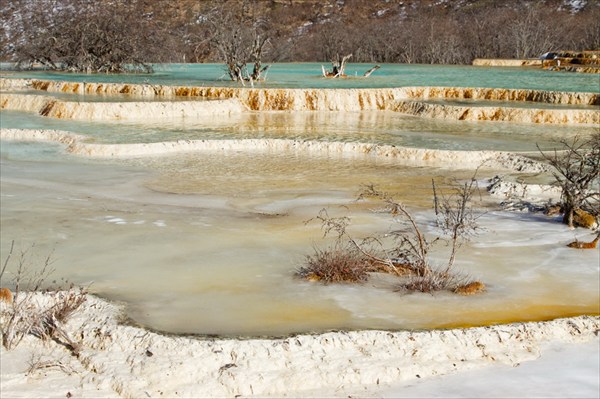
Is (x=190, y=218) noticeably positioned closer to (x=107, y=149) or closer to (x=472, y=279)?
(x=472, y=279)

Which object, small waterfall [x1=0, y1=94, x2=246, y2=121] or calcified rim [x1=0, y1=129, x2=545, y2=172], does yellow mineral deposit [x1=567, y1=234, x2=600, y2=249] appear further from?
small waterfall [x1=0, y1=94, x2=246, y2=121]

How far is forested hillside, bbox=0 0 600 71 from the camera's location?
33250 mm

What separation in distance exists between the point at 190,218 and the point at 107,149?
19.6ft

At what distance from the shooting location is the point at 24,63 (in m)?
36.5

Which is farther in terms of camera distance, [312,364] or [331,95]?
[331,95]

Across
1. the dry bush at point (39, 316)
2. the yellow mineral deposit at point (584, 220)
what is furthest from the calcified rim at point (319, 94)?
the dry bush at point (39, 316)

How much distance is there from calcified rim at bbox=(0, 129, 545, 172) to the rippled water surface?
43cm

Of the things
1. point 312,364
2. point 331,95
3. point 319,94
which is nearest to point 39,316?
point 312,364

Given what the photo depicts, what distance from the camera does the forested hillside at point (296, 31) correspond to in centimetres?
3325

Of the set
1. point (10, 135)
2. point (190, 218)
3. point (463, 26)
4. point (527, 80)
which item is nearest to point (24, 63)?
point (10, 135)

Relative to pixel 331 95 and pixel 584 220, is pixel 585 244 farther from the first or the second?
pixel 331 95

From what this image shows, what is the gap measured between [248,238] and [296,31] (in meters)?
60.6

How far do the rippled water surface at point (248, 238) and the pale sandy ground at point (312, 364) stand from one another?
1.07ft

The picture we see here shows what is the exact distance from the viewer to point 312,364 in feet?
19.1
